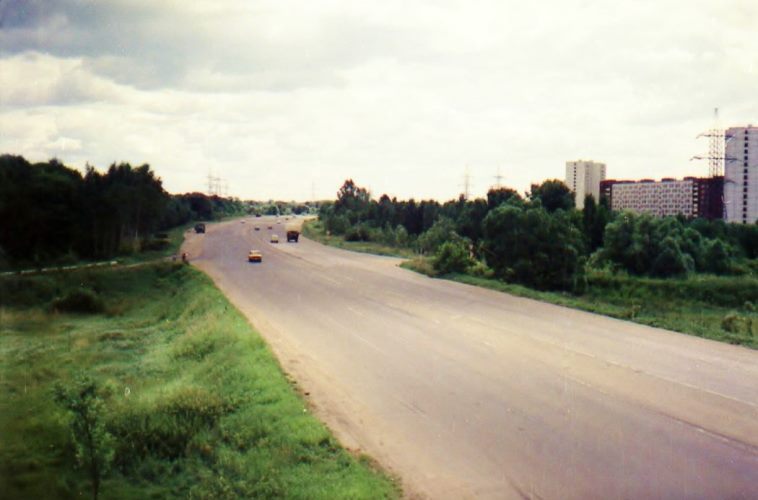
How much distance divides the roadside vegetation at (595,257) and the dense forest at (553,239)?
0.07 m

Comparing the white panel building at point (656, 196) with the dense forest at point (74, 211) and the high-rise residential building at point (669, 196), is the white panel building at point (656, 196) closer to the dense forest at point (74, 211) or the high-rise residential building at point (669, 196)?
the high-rise residential building at point (669, 196)

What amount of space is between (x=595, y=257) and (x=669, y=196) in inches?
1970

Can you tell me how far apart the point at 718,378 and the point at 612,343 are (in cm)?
392

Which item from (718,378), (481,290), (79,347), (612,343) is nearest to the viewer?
(718,378)

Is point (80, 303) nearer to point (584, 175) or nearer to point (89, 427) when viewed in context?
point (89, 427)

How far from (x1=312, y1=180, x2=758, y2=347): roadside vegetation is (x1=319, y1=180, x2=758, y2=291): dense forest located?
0.07 meters

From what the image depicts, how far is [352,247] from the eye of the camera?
68.4 meters

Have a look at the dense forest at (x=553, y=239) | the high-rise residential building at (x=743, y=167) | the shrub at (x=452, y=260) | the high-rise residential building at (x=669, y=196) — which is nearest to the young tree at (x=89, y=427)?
Answer: the dense forest at (x=553, y=239)

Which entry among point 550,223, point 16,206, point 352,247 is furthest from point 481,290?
point 352,247

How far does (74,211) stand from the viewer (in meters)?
48.6

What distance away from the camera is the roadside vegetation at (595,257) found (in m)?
31.4

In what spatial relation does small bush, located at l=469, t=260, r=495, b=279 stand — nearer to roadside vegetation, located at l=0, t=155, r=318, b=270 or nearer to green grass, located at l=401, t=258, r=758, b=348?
green grass, located at l=401, t=258, r=758, b=348

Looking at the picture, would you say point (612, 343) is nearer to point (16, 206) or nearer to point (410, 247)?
point (16, 206)

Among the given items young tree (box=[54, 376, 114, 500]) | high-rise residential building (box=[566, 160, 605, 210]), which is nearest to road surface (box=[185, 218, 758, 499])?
young tree (box=[54, 376, 114, 500])
